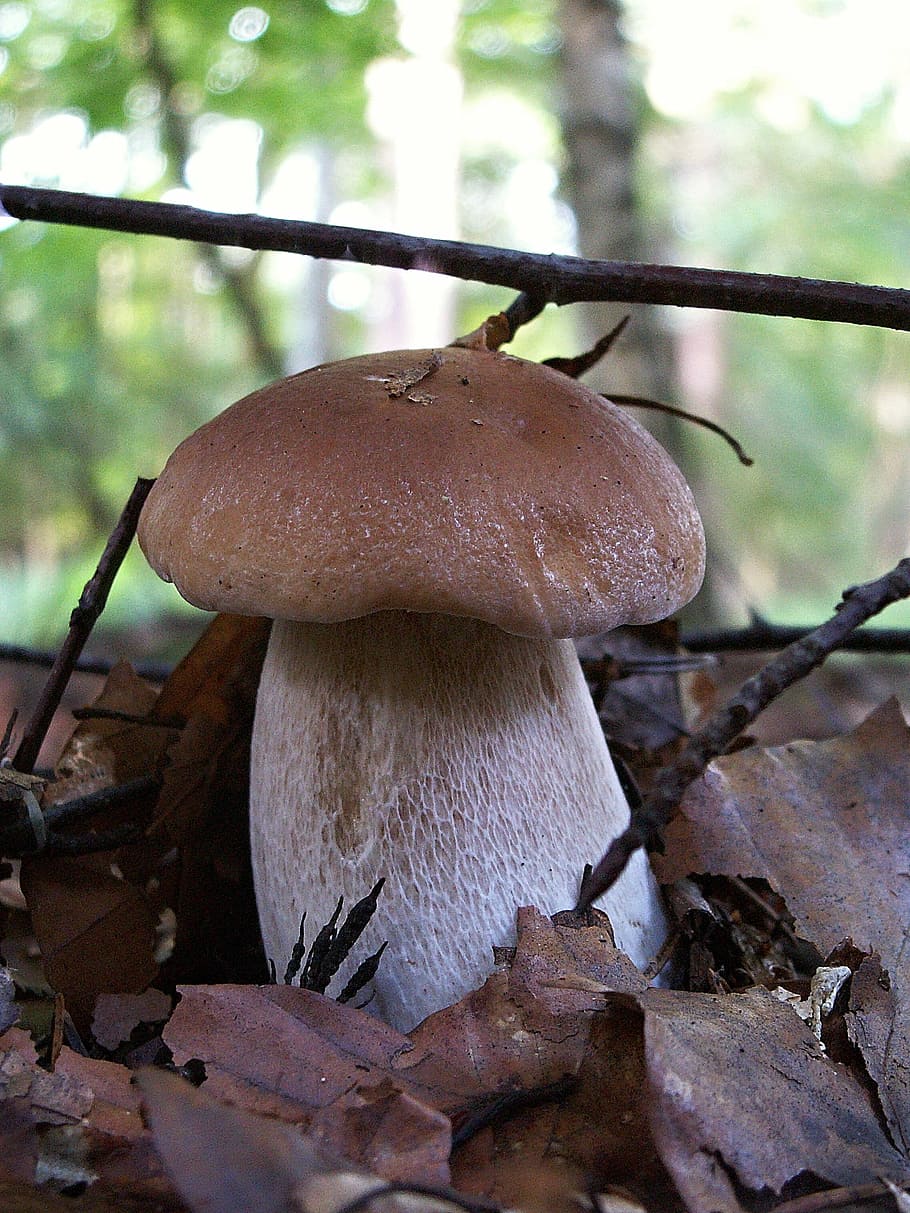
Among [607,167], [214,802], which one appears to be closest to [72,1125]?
[214,802]

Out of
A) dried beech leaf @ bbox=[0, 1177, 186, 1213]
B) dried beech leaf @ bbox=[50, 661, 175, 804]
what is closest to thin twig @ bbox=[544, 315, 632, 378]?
dried beech leaf @ bbox=[50, 661, 175, 804]

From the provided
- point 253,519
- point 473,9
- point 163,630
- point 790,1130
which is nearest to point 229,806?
point 253,519

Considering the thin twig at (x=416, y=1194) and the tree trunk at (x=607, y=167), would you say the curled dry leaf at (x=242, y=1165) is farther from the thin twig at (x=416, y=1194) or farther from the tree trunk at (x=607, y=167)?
the tree trunk at (x=607, y=167)

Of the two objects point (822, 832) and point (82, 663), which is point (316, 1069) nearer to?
point (822, 832)

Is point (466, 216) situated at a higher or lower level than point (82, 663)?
lower

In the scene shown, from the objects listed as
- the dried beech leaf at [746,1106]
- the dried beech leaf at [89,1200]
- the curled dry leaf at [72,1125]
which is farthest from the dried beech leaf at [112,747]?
the dried beech leaf at [746,1106]
